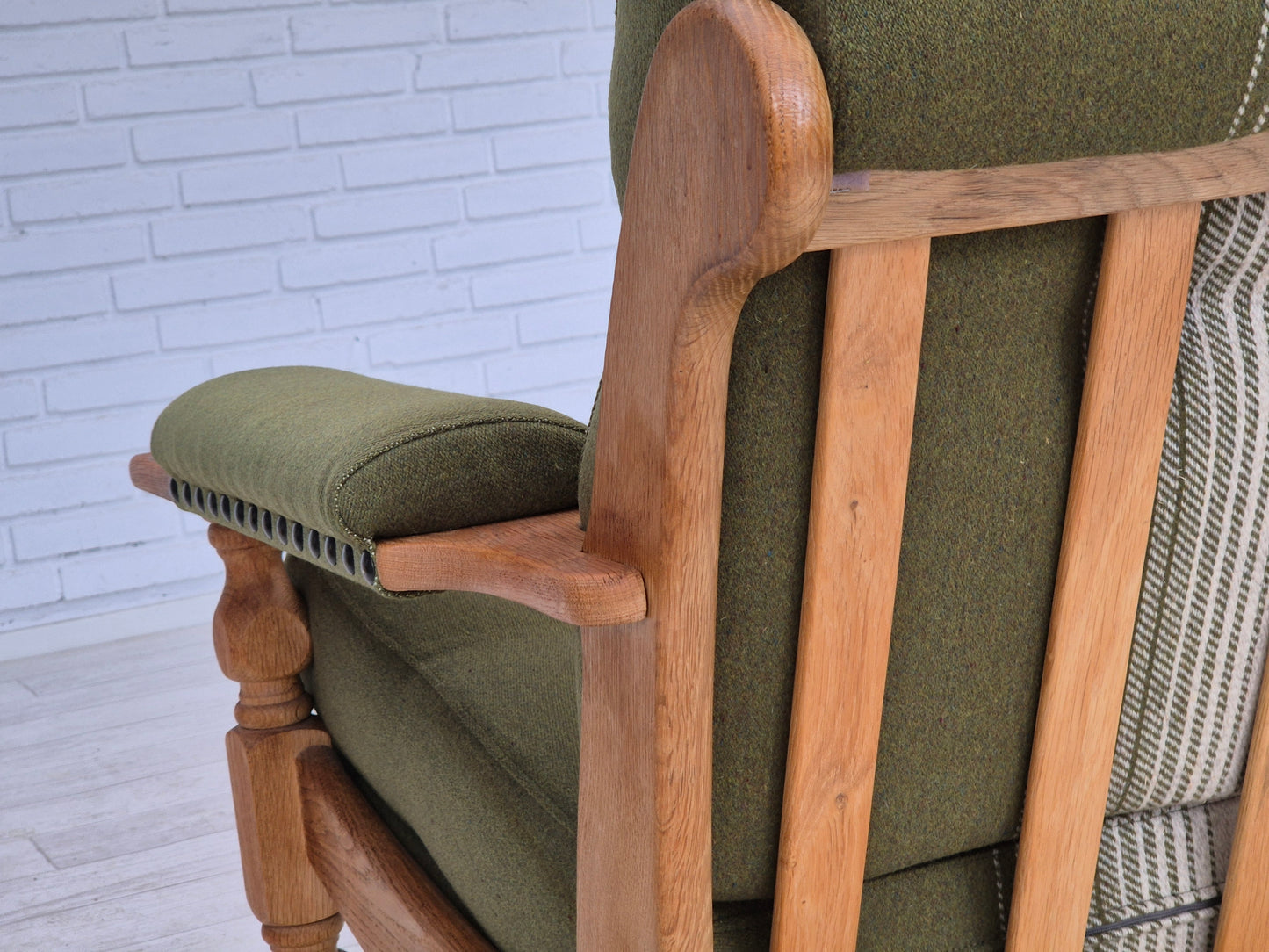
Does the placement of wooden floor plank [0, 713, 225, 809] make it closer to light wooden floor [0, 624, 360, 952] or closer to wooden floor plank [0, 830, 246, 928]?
light wooden floor [0, 624, 360, 952]

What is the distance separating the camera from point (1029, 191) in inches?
20.1

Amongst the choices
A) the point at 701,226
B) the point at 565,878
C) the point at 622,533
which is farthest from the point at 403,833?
the point at 701,226

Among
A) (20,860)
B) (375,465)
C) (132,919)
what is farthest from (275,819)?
(20,860)

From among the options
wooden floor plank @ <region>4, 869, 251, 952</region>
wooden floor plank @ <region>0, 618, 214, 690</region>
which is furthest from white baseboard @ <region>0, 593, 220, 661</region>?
wooden floor plank @ <region>4, 869, 251, 952</region>

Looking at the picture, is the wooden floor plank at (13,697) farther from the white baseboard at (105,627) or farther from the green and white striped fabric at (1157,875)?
the green and white striped fabric at (1157,875)

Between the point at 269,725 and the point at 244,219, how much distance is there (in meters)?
1.65

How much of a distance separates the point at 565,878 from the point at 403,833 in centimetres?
30

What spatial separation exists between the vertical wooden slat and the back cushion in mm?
16

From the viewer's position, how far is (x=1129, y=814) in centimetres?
70

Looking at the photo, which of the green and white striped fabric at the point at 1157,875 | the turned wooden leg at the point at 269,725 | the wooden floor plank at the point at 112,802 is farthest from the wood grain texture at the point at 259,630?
the wooden floor plank at the point at 112,802

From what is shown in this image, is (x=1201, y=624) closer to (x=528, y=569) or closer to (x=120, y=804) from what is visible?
(x=528, y=569)

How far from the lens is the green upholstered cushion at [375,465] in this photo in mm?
669

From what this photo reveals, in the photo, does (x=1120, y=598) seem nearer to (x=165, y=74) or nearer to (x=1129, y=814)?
(x=1129, y=814)

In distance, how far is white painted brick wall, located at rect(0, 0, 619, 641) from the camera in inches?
93.1
